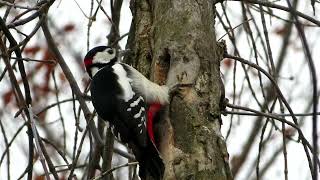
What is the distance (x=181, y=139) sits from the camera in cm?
244

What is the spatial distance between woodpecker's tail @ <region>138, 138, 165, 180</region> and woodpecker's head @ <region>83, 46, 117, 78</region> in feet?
2.95

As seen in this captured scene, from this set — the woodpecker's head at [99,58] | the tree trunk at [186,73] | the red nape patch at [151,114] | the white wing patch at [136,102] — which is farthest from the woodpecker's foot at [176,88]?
the woodpecker's head at [99,58]

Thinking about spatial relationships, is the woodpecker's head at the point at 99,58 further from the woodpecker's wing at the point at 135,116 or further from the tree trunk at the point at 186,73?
the woodpecker's wing at the point at 135,116

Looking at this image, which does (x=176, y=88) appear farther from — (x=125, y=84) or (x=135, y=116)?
(x=125, y=84)

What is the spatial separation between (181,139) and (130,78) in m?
0.58

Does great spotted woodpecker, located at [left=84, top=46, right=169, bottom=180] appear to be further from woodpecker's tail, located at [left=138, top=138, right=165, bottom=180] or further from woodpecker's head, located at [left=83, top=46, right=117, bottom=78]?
woodpecker's head, located at [left=83, top=46, right=117, bottom=78]

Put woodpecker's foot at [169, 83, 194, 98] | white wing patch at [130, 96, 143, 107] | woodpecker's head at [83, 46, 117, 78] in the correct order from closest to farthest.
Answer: woodpecker's foot at [169, 83, 194, 98]
white wing patch at [130, 96, 143, 107]
woodpecker's head at [83, 46, 117, 78]

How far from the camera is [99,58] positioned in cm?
331

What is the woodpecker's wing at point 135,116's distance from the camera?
8.48 feet

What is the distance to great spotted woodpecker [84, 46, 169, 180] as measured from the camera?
2516mm

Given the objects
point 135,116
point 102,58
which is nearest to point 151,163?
point 135,116

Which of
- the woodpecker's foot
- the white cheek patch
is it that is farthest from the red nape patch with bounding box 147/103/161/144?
the white cheek patch

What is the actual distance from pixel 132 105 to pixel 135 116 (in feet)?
0.31

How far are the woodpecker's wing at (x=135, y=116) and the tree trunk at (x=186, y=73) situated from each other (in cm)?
9
